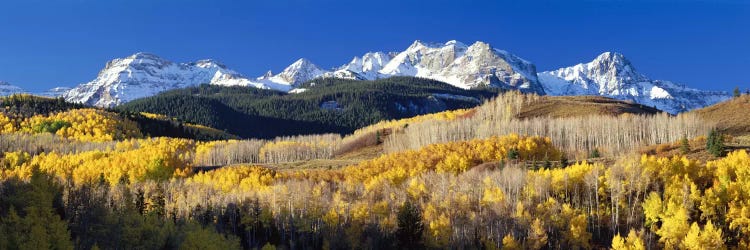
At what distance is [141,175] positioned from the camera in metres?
169

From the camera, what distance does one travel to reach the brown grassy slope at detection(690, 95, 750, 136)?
16838cm

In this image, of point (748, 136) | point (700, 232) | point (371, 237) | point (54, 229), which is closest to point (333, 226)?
point (371, 237)

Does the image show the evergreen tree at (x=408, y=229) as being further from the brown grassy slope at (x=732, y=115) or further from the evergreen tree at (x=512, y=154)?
the brown grassy slope at (x=732, y=115)

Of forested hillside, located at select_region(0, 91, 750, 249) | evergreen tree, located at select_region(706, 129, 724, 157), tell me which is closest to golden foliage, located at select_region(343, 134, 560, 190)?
forested hillside, located at select_region(0, 91, 750, 249)

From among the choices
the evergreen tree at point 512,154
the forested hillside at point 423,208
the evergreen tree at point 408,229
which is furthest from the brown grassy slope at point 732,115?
the evergreen tree at point 408,229

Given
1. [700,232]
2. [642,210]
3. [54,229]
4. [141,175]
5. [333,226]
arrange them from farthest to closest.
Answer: [141,175]
[333,226]
[642,210]
[700,232]
[54,229]

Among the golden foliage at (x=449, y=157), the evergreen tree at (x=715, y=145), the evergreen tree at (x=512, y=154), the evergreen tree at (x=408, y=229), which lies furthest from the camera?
the evergreen tree at (x=512, y=154)

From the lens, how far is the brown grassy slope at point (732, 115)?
168 metres

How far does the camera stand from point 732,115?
603ft

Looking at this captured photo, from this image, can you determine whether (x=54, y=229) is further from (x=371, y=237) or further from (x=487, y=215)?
(x=487, y=215)

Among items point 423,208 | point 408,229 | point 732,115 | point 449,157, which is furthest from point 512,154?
point 732,115

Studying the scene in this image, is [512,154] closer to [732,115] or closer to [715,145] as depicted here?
[715,145]

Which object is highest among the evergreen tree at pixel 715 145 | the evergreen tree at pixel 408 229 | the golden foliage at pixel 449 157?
the evergreen tree at pixel 715 145

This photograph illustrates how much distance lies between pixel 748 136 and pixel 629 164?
53.2 meters
